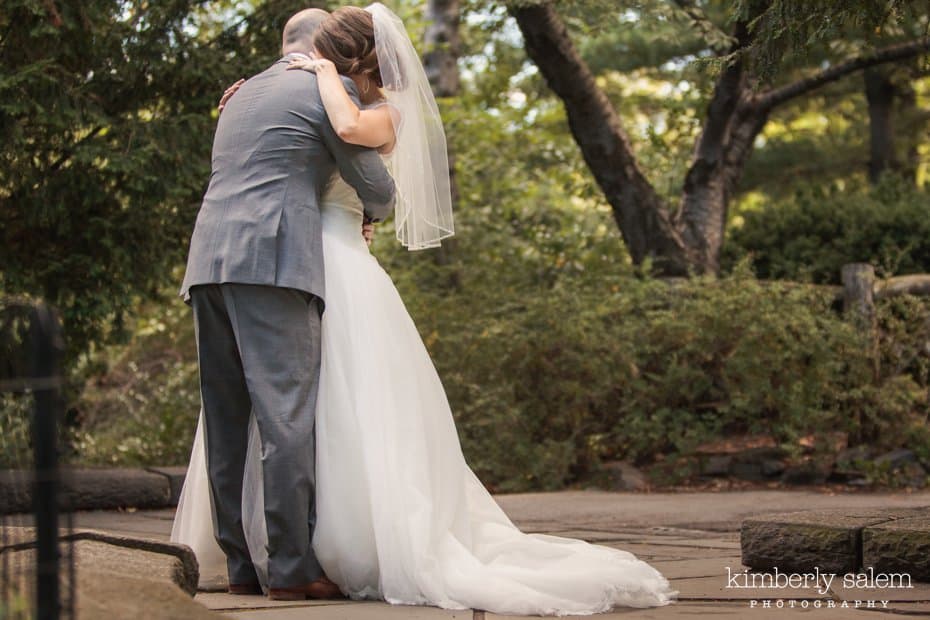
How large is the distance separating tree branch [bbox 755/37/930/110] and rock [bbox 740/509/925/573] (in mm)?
6759

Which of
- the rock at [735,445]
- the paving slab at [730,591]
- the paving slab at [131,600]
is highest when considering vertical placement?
the paving slab at [131,600]

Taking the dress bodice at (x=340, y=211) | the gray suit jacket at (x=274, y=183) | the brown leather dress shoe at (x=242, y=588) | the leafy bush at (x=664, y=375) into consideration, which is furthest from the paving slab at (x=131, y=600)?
the leafy bush at (x=664, y=375)

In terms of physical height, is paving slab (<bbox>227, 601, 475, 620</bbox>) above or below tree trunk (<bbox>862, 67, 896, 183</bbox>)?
below

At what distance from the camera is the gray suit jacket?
3.65m

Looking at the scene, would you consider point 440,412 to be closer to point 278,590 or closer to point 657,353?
point 278,590

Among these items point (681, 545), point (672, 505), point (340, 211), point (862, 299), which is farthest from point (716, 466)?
point (340, 211)

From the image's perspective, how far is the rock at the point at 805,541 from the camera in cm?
390

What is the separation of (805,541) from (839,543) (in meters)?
0.11

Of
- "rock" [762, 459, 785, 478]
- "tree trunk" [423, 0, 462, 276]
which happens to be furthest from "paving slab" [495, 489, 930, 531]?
"tree trunk" [423, 0, 462, 276]

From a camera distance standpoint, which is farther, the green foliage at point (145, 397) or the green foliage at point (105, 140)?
the green foliage at point (145, 397)

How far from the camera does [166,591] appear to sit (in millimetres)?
2459

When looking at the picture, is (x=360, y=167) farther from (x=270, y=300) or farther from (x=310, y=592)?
(x=310, y=592)

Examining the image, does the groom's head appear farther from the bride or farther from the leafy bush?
the leafy bush

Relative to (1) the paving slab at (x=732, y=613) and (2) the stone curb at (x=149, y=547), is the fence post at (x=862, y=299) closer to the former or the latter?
(1) the paving slab at (x=732, y=613)
